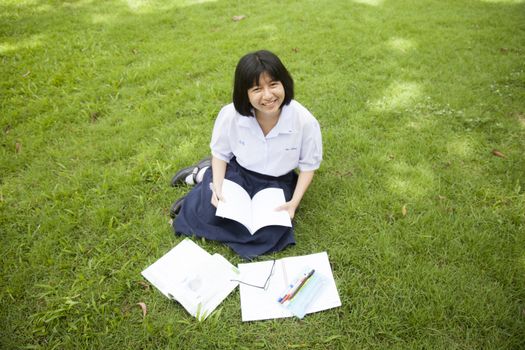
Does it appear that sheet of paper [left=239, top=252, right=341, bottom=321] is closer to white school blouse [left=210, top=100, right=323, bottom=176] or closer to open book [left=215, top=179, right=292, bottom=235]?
open book [left=215, top=179, right=292, bottom=235]

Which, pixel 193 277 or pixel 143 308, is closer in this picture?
pixel 143 308

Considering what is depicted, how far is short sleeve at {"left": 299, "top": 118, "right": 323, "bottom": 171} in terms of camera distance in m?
2.25

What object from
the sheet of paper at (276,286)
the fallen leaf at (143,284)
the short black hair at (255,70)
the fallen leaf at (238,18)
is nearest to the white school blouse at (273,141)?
the short black hair at (255,70)

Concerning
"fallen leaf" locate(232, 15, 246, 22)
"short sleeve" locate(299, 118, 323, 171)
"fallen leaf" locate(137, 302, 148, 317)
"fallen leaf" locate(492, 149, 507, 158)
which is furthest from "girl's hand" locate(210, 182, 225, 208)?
"fallen leaf" locate(232, 15, 246, 22)

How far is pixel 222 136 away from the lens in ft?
7.72

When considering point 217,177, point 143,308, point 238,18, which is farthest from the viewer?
point 238,18

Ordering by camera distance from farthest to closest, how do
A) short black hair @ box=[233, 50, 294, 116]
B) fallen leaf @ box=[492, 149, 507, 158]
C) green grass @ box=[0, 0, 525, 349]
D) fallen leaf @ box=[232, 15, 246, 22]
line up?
1. fallen leaf @ box=[232, 15, 246, 22]
2. fallen leaf @ box=[492, 149, 507, 158]
3. green grass @ box=[0, 0, 525, 349]
4. short black hair @ box=[233, 50, 294, 116]

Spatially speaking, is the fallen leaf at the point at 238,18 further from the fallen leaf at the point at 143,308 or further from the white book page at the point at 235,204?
the fallen leaf at the point at 143,308

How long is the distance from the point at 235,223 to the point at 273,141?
69 cm

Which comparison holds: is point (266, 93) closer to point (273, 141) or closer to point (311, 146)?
point (273, 141)

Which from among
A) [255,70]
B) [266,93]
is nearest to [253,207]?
[266,93]

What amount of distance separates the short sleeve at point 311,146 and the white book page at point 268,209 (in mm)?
285

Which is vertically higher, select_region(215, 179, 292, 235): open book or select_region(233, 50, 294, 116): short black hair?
select_region(233, 50, 294, 116): short black hair

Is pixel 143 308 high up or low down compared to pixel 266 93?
down
